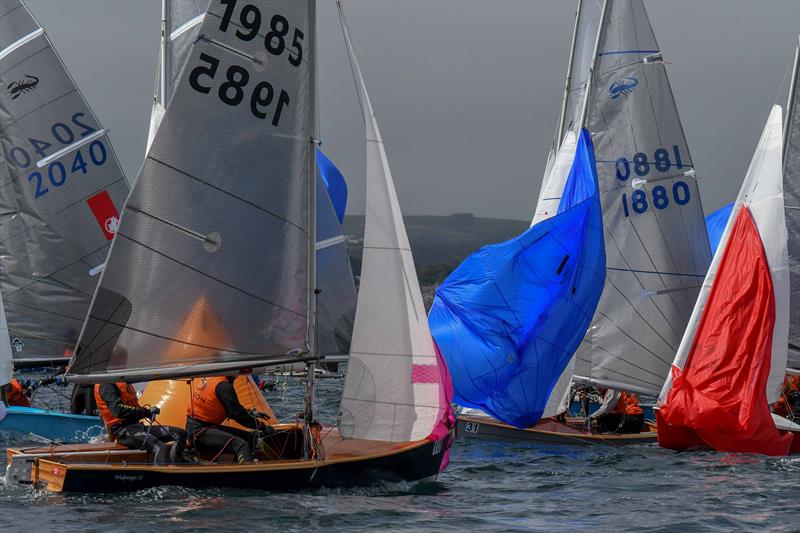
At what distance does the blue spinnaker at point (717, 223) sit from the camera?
89.3ft

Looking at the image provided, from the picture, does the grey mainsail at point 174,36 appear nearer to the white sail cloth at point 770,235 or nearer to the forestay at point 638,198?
the forestay at point 638,198

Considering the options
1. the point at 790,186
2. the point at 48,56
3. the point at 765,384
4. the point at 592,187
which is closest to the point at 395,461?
the point at 765,384

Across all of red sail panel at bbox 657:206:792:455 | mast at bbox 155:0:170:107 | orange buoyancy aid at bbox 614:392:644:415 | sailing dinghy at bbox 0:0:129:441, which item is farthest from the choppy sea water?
sailing dinghy at bbox 0:0:129:441

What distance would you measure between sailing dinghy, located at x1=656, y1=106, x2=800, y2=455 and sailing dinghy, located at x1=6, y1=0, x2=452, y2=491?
4.98 meters

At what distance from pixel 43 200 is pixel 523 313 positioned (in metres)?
8.40

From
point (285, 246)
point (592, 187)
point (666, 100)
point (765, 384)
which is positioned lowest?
point (765, 384)

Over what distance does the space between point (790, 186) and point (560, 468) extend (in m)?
6.58

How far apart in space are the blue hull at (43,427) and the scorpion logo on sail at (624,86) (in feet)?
32.2

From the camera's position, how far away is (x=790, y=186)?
2041cm

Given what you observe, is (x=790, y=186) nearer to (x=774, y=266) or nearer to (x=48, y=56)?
(x=774, y=266)

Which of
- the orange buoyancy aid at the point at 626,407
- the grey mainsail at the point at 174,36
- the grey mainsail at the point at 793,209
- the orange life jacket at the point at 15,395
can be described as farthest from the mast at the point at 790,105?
the orange life jacket at the point at 15,395

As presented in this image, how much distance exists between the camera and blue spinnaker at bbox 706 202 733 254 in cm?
2722

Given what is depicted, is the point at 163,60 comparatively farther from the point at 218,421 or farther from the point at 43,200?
the point at 218,421

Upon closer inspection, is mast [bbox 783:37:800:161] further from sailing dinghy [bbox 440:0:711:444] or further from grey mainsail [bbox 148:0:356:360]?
grey mainsail [bbox 148:0:356:360]
